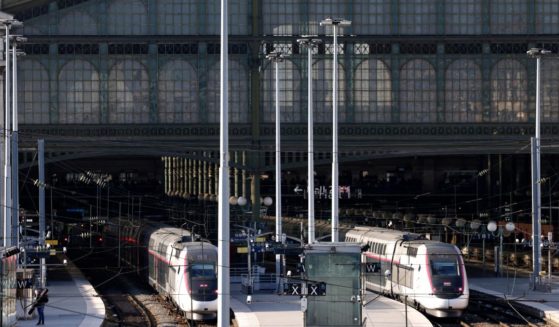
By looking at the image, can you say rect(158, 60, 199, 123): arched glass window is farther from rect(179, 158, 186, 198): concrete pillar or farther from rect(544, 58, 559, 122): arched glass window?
rect(544, 58, 559, 122): arched glass window

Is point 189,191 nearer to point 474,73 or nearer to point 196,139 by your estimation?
point 196,139

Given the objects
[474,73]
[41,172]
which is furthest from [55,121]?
[474,73]

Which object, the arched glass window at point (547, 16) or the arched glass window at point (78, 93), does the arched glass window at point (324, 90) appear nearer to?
the arched glass window at point (547, 16)

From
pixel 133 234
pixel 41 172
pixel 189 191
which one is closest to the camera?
pixel 41 172

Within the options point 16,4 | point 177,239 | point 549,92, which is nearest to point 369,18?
point 549,92

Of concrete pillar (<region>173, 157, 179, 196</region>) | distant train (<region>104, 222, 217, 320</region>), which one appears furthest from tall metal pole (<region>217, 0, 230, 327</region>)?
concrete pillar (<region>173, 157, 179, 196</region>)

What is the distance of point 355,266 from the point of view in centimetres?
4378

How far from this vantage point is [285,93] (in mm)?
79688

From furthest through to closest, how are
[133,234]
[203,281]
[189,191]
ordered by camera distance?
[189,191] → [133,234] → [203,281]

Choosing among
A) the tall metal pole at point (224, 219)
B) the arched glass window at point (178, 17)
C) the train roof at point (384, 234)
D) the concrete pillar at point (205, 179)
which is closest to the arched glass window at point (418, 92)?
the train roof at point (384, 234)

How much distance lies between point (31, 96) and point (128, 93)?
236 inches

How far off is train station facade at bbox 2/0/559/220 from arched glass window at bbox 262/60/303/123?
89 millimetres

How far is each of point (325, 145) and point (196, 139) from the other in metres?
8.13

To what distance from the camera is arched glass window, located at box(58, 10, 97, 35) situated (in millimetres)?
78562
